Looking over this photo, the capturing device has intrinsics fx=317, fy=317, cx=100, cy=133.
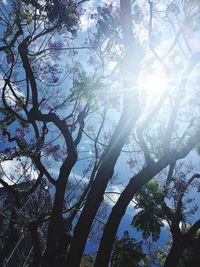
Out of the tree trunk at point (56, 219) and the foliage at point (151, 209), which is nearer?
the tree trunk at point (56, 219)

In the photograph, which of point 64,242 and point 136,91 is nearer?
point 136,91

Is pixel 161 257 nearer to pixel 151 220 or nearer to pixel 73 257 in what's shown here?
pixel 151 220

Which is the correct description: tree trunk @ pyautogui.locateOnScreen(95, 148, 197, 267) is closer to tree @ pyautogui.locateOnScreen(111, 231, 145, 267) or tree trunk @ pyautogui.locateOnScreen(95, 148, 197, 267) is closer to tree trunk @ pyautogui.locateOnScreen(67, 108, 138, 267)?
tree trunk @ pyautogui.locateOnScreen(67, 108, 138, 267)

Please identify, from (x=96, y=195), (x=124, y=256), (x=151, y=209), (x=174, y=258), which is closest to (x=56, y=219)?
(x=96, y=195)

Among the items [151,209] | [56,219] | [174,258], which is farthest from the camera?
[151,209]

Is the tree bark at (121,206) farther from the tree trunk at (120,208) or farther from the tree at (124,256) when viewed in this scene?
the tree at (124,256)

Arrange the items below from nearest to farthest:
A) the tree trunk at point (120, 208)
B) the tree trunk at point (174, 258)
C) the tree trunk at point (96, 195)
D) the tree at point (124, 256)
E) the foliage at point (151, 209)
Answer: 1. the tree trunk at point (96, 195)
2. the tree trunk at point (120, 208)
3. the tree trunk at point (174, 258)
4. the foliage at point (151, 209)
5. the tree at point (124, 256)

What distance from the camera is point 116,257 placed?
451 inches

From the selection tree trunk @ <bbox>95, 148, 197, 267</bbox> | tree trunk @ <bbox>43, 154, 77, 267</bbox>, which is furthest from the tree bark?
tree trunk @ <bbox>43, 154, 77, 267</bbox>

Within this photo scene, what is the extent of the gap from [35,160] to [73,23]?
403cm

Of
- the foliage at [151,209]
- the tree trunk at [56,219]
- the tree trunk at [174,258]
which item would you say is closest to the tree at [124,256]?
the foliage at [151,209]

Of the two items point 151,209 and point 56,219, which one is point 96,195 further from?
point 151,209

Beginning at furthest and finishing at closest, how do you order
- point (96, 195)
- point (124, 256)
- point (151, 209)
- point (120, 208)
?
1. point (124, 256)
2. point (151, 209)
3. point (120, 208)
4. point (96, 195)

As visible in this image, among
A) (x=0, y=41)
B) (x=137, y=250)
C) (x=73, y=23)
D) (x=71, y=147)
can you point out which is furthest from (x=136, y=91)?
(x=137, y=250)
